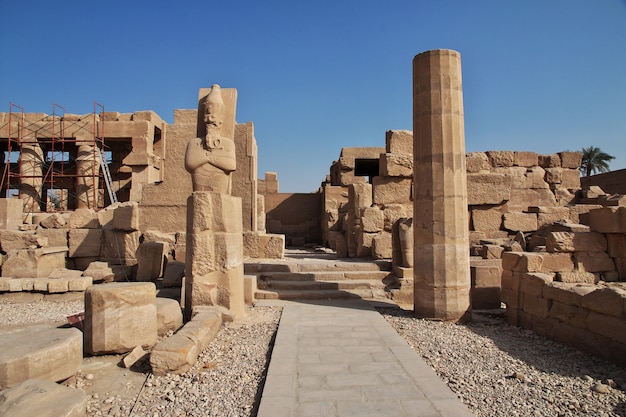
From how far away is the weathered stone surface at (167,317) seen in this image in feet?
17.7

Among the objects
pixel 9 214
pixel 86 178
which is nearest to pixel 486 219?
pixel 9 214

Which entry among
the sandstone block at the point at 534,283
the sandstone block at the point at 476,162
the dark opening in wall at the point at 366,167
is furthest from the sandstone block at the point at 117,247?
the dark opening in wall at the point at 366,167

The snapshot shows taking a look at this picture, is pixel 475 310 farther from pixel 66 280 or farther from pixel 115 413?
pixel 66 280

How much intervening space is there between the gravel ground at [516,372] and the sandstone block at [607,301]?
0.56 meters

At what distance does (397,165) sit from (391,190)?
25.8 inches

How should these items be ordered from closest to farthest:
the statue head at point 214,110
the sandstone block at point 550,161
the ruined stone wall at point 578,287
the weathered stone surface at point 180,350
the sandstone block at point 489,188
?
the weathered stone surface at point 180,350, the ruined stone wall at point 578,287, the statue head at point 214,110, the sandstone block at point 489,188, the sandstone block at point 550,161

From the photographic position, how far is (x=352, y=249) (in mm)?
10414

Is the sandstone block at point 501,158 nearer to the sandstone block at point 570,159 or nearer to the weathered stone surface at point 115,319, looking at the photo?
the sandstone block at point 570,159

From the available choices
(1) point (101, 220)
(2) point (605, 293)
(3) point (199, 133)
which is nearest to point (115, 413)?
(3) point (199, 133)

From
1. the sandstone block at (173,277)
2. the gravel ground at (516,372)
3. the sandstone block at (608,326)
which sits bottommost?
the gravel ground at (516,372)

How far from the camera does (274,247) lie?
1009 centimetres

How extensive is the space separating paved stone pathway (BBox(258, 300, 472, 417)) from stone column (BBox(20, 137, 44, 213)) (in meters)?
16.2

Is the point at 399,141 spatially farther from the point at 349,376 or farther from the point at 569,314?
the point at 349,376

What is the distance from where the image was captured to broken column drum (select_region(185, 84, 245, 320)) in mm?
6008
